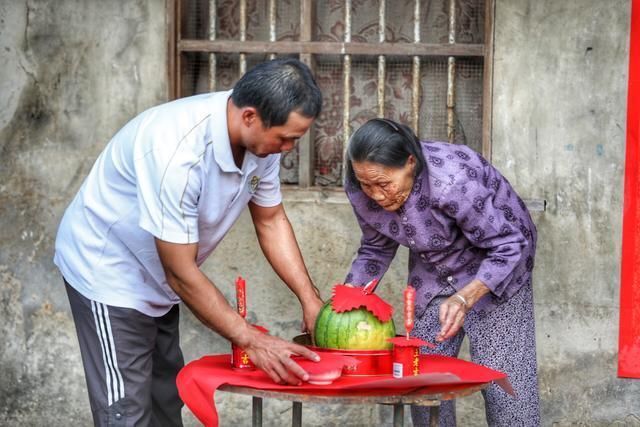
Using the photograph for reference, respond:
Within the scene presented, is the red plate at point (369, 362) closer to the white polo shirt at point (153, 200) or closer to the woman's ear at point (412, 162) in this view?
the white polo shirt at point (153, 200)

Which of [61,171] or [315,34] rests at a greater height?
[315,34]

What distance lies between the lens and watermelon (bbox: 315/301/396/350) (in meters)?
3.63

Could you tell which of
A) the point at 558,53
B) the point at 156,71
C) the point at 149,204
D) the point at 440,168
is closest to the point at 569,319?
the point at 558,53

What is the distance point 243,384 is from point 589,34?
9.90ft

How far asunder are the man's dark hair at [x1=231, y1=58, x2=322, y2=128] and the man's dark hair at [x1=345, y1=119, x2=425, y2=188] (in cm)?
40

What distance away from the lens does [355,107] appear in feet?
19.1

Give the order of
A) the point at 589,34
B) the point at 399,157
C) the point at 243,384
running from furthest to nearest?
the point at 589,34 < the point at 399,157 < the point at 243,384

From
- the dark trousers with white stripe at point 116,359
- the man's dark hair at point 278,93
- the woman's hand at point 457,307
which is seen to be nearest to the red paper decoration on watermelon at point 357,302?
the woman's hand at point 457,307

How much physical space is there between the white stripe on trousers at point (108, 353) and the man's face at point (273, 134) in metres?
0.80

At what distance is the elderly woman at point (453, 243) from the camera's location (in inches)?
157

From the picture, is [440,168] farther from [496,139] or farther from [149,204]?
[496,139]

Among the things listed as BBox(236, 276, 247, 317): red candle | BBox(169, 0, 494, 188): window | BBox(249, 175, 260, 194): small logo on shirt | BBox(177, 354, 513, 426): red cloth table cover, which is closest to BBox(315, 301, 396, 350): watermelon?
BBox(177, 354, 513, 426): red cloth table cover

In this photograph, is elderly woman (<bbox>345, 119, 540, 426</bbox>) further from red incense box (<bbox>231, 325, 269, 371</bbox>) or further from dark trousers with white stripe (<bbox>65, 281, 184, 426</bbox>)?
dark trousers with white stripe (<bbox>65, 281, 184, 426</bbox>)

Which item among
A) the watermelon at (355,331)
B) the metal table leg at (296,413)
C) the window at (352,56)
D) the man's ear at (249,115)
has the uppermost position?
the window at (352,56)
